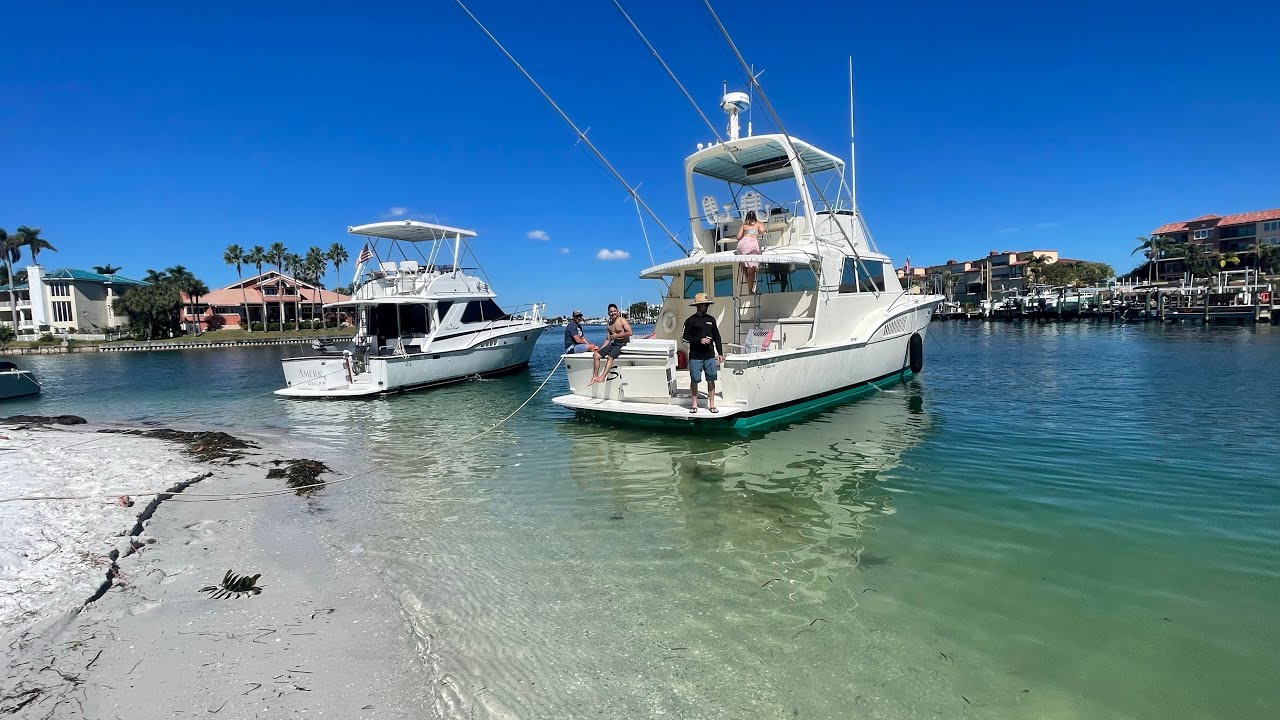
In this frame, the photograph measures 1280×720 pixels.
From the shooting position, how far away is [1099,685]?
3.14 metres

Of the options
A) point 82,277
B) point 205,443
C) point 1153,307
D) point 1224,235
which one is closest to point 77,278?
point 82,277

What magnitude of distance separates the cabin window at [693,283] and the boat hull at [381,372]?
29.2 feet

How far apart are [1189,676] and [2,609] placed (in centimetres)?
703

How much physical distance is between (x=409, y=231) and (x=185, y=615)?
693 inches

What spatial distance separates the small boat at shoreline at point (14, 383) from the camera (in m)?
19.5

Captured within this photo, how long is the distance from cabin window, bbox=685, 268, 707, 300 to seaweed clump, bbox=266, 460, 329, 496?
781 centimetres

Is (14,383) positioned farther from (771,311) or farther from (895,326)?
(895,326)

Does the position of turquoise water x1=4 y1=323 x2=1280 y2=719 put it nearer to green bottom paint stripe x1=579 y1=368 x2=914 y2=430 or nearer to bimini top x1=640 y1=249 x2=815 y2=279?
green bottom paint stripe x1=579 y1=368 x2=914 y2=430

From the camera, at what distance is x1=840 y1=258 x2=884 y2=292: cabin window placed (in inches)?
504

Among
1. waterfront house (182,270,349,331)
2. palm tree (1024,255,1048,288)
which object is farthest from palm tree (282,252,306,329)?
palm tree (1024,255,1048,288)

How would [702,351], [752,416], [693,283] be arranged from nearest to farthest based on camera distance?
[702,351] → [752,416] → [693,283]

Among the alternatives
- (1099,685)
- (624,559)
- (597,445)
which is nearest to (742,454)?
(597,445)

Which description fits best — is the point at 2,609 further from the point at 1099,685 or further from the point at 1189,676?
the point at 1189,676

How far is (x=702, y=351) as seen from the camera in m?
9.16
